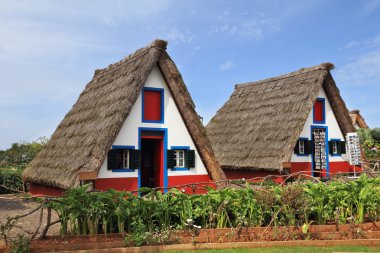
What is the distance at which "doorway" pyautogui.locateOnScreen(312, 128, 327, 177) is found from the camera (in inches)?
720

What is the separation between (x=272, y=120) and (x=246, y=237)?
1200cm

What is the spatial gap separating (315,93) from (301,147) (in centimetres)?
255

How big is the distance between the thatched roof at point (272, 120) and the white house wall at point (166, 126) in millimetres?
4432

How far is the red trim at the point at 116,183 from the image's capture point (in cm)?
1223

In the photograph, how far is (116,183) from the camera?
1258 centimetres

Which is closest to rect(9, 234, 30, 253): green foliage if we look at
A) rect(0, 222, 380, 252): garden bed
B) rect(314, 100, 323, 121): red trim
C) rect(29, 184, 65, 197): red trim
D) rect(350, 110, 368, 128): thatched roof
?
rect(0, 222, 380, 252): garden bed

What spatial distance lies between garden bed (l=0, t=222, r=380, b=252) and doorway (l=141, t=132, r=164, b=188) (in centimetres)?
636

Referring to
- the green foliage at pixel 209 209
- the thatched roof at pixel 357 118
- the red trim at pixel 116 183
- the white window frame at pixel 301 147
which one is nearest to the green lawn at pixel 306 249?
the green foliage at pixel 209 209

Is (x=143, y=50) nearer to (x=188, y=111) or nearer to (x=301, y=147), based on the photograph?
(x=188, y=111)

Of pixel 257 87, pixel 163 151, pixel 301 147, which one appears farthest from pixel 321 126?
pixel 163 151

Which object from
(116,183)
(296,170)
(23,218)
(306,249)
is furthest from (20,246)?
(296,170)

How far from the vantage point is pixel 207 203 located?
765 centimetres

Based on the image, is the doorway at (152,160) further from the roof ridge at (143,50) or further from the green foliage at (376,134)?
the green foliage at (376,134)

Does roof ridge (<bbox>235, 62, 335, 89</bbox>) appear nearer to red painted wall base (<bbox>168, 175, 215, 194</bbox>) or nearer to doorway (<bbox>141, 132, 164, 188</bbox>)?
red painted wall base (<bbox>168, 175, 215, 194</bbox>)
